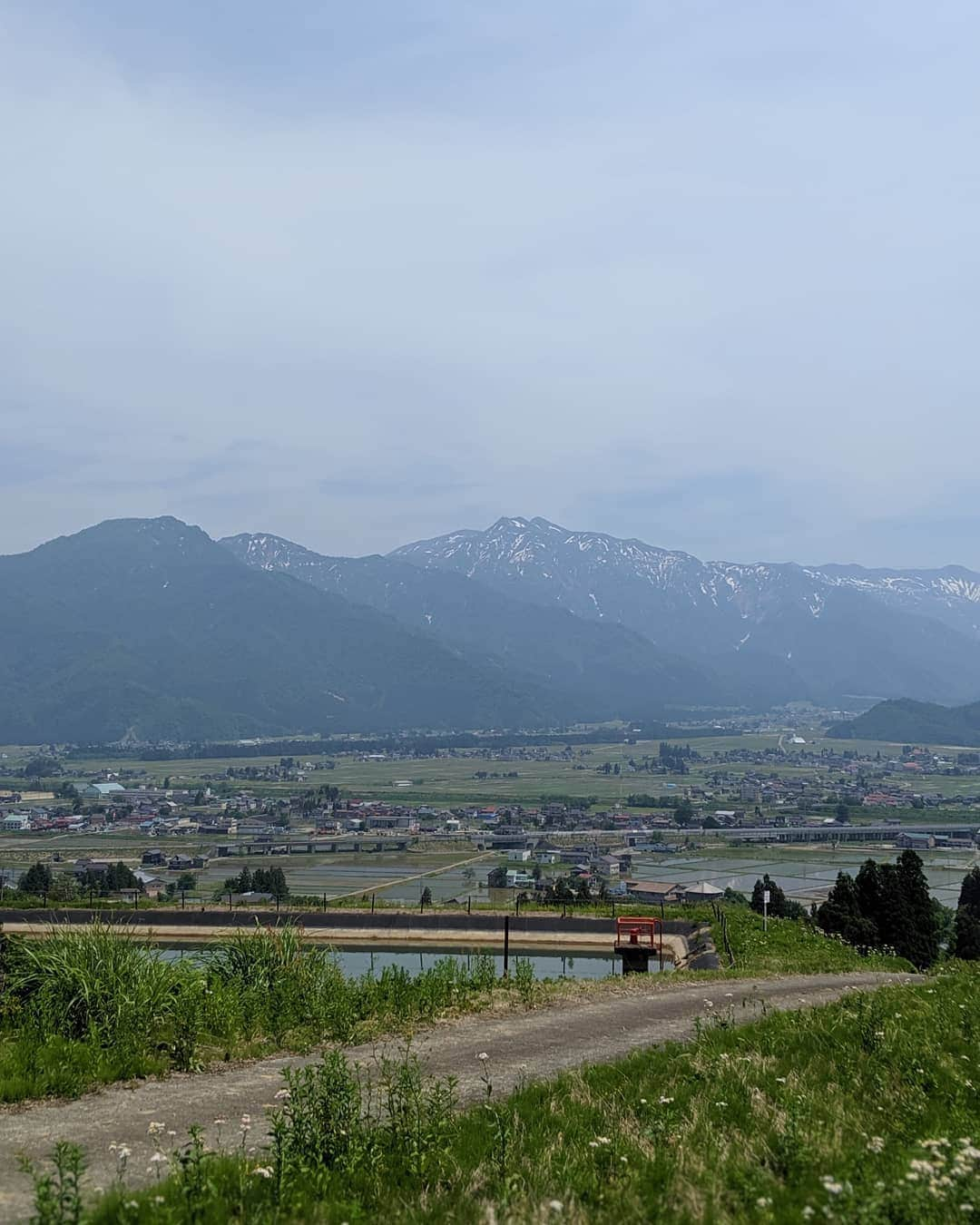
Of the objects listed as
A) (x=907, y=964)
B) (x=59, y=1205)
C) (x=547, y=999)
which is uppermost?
(x=59, y=1205)

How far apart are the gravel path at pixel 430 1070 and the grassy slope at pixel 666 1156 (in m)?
0.99

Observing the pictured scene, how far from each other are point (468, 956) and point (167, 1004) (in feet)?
43.5

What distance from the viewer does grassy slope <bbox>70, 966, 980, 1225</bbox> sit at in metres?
5.63

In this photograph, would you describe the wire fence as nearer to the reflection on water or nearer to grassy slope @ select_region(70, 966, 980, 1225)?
the reflection on water

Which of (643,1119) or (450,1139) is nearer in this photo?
(450,1139)

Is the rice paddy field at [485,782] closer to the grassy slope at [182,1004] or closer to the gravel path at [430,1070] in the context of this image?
the gravel path at [430,1070]

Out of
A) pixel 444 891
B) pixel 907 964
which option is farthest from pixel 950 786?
pixel 907 964

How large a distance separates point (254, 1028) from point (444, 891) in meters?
50.7

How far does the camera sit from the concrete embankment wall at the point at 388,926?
2936 centimetres

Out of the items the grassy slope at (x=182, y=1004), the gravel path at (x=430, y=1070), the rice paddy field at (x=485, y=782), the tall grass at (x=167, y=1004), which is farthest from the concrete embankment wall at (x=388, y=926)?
the rice paddy field at (x=485, y=782)

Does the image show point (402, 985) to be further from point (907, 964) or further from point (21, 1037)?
point (907, 964)

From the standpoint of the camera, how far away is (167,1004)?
11.6 m

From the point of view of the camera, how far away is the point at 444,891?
61.2 meters

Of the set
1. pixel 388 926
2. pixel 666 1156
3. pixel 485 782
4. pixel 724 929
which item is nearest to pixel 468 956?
pixel 724 929
